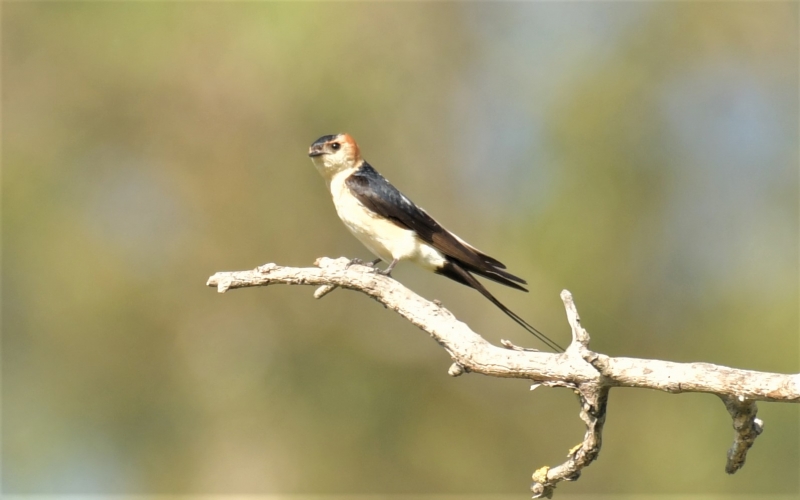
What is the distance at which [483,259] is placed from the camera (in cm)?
510

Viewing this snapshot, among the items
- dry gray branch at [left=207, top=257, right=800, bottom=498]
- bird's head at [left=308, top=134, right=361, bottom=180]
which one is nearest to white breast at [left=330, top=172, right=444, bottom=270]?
bird's head at [left=308, top=134, right=361, bottom=180]

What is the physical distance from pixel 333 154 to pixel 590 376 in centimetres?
295

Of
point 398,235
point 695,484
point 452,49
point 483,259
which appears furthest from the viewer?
point 452,49

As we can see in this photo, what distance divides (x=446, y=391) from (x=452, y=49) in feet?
16.1

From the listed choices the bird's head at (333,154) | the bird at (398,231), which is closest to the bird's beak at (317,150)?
the bird's head at (333,154)

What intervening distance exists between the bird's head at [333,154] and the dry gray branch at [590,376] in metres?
2.13

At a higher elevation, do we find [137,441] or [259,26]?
[259,26]

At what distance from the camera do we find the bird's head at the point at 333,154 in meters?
5.94

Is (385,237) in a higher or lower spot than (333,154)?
lower

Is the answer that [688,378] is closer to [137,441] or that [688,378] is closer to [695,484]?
[695,484]

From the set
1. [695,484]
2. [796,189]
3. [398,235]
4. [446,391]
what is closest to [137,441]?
[446,391]

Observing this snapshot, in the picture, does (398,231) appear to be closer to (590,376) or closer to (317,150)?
(317,150)

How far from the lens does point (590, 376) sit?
3398 mm

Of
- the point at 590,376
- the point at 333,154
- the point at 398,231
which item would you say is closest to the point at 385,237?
the point at 398,231
